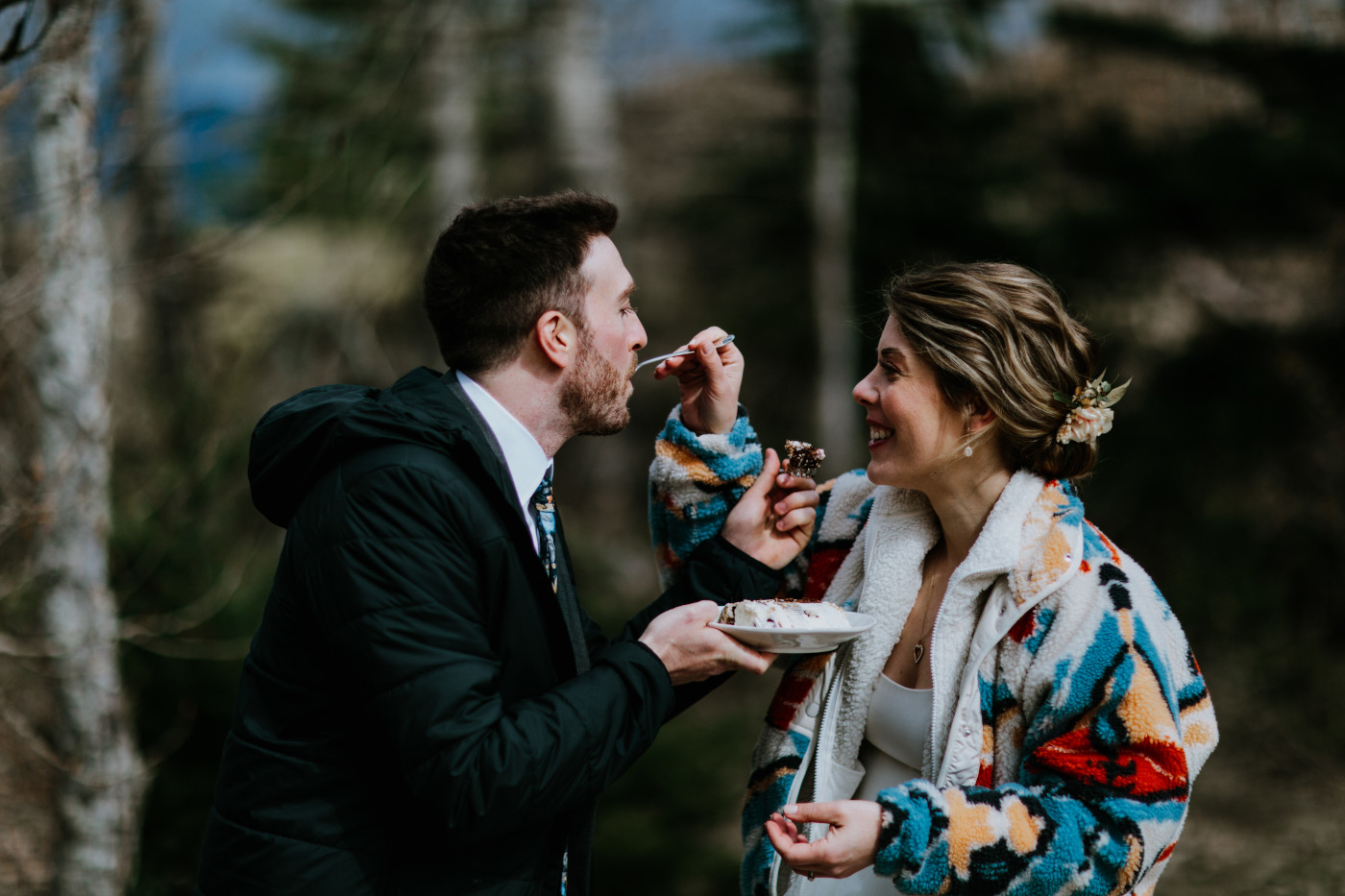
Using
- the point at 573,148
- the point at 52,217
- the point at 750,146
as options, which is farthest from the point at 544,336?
the point at 750,146

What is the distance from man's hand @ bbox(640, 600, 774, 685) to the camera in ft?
6.80

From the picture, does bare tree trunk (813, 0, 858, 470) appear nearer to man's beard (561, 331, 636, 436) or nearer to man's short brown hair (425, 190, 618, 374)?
man's beard (561, 331, 636, 436)

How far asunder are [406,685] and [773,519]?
1086mm

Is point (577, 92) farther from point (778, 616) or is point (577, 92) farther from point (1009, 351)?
point (778, 616)

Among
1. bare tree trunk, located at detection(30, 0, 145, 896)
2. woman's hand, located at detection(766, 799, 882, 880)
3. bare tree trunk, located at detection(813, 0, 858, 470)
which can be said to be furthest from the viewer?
bare tree trunk, located at detection(813, 0, 858, 470)

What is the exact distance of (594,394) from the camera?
2.35 meters

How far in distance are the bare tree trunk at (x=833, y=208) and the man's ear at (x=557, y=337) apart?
860 cm

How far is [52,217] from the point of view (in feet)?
11.2

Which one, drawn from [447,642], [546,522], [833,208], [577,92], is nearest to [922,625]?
[546,522]

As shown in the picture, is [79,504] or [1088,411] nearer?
[1088,411]

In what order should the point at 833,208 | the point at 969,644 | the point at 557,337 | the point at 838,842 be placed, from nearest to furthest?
1. the point at 838,842
2. the point at 969,644
3. the point at 557,337
4. the point at 833,208

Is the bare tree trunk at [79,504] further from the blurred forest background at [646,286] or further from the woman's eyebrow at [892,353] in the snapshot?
the woman's eyebrow at [892,353]

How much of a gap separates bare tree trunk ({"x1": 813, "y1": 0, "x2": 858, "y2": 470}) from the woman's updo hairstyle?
27.7ft

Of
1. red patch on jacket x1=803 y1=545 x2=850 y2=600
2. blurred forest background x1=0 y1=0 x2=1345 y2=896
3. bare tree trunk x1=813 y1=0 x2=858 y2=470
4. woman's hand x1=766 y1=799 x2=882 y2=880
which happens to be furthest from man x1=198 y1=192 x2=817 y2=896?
bare tree trunk x1=813 y1=0 x2=858 y2=470
